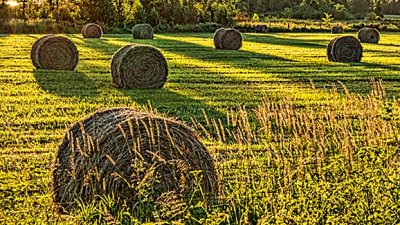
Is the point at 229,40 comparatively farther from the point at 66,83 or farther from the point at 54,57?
the point at 66,83

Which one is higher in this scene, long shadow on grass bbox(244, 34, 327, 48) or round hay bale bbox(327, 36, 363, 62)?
round hay bale bbox(327, 36, 363, 62)

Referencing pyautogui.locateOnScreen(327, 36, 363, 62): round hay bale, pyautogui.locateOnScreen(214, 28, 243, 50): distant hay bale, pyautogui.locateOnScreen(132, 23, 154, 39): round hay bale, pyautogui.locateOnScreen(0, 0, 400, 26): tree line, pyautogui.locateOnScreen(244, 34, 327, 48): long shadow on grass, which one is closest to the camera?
pyautogui.locateOnScreen(327, 36, 363, 62): round hay bale

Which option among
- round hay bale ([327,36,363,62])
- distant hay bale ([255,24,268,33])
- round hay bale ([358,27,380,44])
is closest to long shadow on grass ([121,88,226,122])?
round hay bale ([327,36,363,62])

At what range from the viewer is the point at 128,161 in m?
8.11

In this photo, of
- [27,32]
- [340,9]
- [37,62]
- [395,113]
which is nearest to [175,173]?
[395,113]

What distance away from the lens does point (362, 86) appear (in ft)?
70.7

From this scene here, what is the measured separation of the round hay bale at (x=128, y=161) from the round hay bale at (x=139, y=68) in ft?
38.6

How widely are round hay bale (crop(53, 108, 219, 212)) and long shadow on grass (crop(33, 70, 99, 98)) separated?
31.9 ft

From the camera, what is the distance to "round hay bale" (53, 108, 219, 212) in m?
8.00

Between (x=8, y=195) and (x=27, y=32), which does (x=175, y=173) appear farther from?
(x=27, y=32)

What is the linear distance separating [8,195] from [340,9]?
376ft

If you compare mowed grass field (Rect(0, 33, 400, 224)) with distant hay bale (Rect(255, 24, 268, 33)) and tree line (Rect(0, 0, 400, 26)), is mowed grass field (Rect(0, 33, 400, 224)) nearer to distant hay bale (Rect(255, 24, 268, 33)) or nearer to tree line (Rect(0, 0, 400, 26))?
tree line (Rect(0, 0, 400, 26))

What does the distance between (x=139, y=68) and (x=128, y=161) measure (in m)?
12.7

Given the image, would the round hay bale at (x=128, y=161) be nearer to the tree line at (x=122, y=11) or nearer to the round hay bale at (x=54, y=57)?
the round hay bale at (x=54, y=57)
